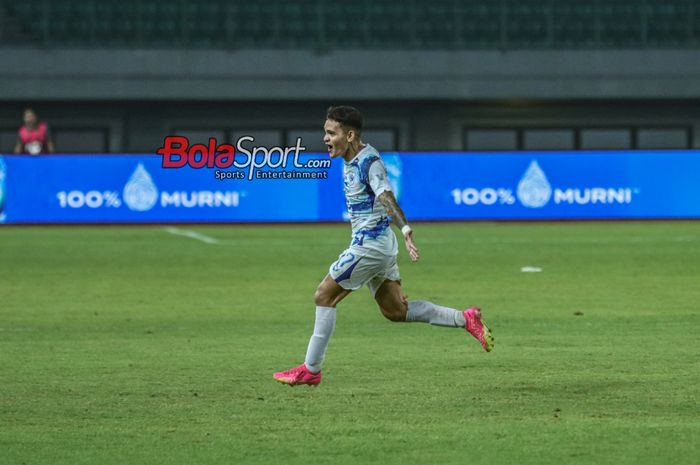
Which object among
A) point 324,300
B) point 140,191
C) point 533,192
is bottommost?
point 533,192

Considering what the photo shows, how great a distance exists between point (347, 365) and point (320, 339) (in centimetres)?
120

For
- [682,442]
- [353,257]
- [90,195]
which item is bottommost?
[90,195]

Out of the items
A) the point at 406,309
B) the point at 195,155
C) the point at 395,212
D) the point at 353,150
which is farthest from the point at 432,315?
the point at 195,155

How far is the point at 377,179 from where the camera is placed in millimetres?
8914

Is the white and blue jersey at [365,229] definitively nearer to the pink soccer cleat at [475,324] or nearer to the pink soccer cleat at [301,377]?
the pink soccer cleat at [301,377]

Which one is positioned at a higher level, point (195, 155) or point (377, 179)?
point (377, 179)

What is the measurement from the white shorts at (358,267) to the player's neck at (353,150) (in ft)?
1.98

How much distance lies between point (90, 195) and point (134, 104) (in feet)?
33.0

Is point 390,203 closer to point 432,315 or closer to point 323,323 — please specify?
point 323,323

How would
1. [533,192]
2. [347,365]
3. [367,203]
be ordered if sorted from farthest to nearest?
[533,192] → [347,365] → [367,203]

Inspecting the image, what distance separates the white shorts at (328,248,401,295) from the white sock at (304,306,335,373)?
0.72 ft

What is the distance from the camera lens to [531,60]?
121 ft

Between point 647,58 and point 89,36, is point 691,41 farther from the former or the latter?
point 89,36

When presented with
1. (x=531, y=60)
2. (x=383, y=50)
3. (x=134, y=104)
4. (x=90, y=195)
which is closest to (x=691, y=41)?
(x=531, y=60)
